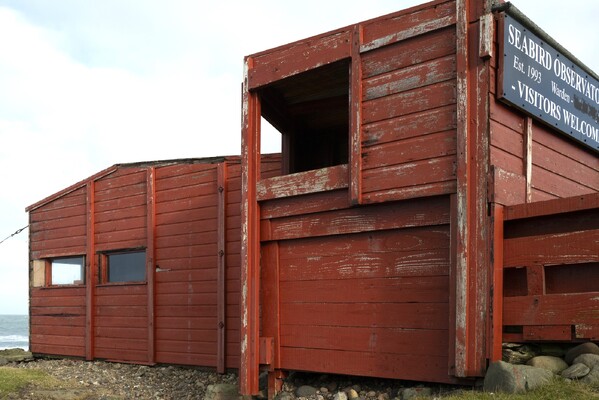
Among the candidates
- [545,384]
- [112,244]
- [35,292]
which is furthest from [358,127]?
[35,292]

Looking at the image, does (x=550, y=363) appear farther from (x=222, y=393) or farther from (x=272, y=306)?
(x=222, y=393)

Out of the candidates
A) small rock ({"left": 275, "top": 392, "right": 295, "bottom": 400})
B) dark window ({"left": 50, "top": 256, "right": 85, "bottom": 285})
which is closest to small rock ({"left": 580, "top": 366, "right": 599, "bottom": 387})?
small rock ({"left": 275, "top": 392, "right": 295, "bottom": 400})

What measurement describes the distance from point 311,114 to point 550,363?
530 cm

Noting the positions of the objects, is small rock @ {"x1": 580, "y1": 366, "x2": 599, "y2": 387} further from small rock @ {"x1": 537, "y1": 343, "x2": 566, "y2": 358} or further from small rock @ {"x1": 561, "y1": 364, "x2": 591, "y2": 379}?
small rock @ {"x1": 537, "y1": 343, "x2": 566, "y2": 358}

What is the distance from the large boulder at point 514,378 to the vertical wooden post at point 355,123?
87.1 inches

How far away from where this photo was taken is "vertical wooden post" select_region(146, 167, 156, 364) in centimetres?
1273

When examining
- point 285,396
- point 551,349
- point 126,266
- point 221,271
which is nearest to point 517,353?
point 551,349

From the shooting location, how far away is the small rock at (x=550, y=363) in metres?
5.46

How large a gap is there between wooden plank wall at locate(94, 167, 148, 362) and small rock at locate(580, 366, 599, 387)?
9.32m

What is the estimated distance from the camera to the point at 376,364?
22.3ft

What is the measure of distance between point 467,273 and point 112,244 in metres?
9.60

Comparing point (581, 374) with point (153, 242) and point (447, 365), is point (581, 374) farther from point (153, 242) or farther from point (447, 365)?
point (153, 242)

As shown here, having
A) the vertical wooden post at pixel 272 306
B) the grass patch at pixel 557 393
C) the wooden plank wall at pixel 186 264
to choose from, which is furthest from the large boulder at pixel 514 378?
the wooden plank wall at pixel 186 264

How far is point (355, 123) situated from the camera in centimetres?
705
